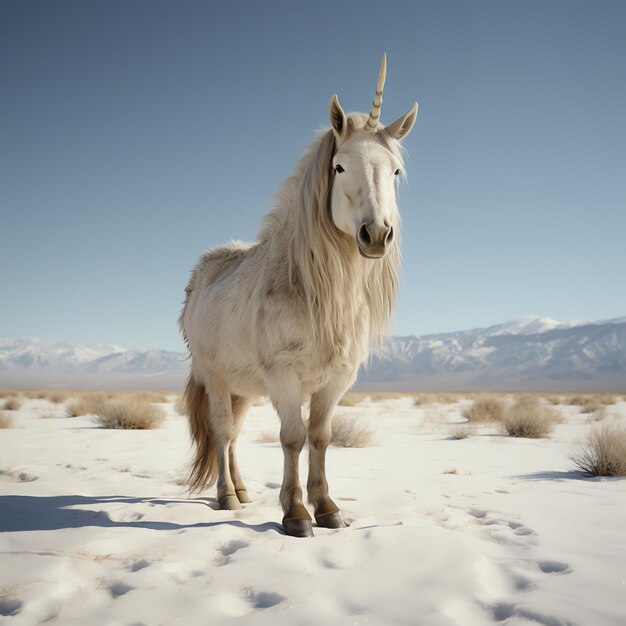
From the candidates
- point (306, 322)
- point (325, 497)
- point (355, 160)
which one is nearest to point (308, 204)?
point (355, 160)

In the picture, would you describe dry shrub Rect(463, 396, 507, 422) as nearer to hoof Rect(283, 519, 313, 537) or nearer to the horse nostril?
hoof Rect(283, 519, 313, 537)

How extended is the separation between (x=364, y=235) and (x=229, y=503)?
8.37 feet

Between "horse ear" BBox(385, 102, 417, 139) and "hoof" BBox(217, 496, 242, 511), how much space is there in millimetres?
3154

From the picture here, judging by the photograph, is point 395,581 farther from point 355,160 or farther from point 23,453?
point 23,453

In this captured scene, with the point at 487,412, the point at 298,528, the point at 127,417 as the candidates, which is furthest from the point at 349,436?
the point at 487,412

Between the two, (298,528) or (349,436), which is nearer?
(298,528)

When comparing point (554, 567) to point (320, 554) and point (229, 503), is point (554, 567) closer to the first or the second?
point (320, 554)

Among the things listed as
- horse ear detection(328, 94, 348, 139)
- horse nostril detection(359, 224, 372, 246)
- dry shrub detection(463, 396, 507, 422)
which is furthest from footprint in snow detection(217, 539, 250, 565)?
dry shrub detection(463, 396, 507, 422)

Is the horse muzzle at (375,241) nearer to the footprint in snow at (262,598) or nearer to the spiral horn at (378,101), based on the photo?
the spiral horn at (378,101)

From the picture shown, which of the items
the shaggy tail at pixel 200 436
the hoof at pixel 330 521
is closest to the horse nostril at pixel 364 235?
the hoof at pixel 330 521

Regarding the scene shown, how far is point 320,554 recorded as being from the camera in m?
2.56

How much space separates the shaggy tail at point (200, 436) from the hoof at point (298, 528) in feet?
5.31

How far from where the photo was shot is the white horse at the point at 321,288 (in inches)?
119

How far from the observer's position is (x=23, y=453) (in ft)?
20.7
